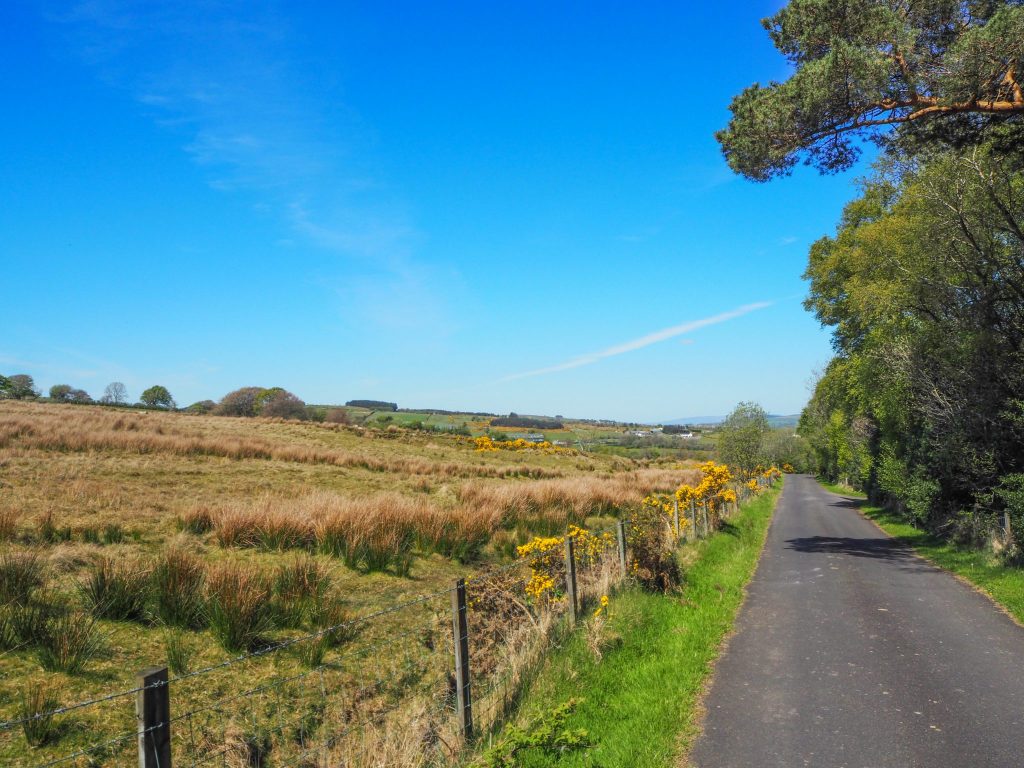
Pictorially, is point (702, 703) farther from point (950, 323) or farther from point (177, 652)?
point (950, 323)

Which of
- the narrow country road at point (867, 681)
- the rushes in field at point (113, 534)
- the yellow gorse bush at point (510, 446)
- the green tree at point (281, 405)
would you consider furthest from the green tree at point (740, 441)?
the green tree at point (281, 405)

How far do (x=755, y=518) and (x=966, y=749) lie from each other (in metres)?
21.0

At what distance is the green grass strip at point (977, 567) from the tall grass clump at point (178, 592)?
1165 centimetres

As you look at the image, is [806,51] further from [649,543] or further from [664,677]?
[664,677]

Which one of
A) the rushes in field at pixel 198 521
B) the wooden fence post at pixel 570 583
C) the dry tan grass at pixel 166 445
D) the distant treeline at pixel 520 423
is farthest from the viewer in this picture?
the distant treeline at pixel 520 423

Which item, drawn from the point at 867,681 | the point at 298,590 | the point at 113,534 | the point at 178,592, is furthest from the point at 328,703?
the point at 113,534

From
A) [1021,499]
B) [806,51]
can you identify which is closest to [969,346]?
[1021,499]

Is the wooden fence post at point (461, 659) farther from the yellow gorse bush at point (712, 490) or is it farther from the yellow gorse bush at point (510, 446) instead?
the yellow gorse bush at point (510, 446)

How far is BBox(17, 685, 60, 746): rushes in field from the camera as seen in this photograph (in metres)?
5.09

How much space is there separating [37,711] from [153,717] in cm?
314

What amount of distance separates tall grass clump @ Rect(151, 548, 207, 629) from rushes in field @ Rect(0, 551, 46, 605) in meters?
1.33

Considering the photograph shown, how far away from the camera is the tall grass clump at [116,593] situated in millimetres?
7379

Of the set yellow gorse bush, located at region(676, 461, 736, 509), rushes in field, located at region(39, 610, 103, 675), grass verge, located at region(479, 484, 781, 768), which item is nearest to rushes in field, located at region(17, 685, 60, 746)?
rushes in field, located at region(39, 610, 103, 675)

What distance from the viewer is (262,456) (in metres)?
27.4
